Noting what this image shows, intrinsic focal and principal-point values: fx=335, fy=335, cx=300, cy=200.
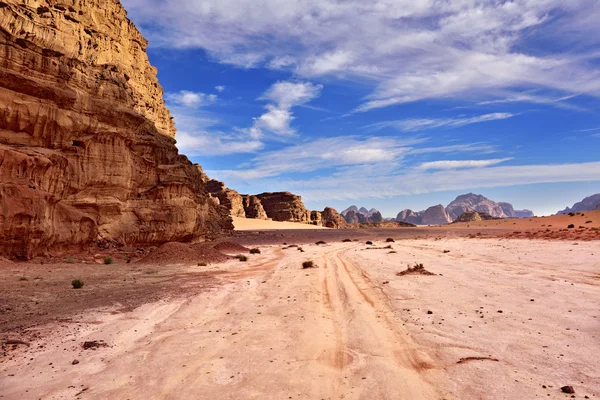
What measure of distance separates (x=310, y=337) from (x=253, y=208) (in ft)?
345

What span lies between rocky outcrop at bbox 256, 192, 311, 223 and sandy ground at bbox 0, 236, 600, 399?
10564 cm

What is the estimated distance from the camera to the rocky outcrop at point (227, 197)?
97375 millimetres

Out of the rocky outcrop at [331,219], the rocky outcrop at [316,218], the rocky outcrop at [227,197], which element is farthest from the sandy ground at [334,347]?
the rocky outcrop at [331,219]

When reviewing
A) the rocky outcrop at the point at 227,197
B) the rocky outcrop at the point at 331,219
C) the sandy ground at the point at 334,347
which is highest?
the rocky outcrop at the point at 227,197

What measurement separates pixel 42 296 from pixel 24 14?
17809 millimetres

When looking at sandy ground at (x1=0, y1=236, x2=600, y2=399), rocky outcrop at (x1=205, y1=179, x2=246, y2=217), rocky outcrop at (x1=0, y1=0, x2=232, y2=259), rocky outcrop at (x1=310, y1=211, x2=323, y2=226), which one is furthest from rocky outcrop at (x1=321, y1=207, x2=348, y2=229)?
sandy ground at (x1=0, y1=236, x2=600, y2=399)

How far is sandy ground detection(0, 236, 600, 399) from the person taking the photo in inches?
170

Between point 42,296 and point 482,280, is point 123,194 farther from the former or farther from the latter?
point 482,280

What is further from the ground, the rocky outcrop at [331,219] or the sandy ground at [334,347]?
the rocky outcrop at [331,219]

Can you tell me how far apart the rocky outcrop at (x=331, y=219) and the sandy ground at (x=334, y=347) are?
113513mm

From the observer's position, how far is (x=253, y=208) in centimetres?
11038

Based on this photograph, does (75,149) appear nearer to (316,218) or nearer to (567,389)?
(567,389)

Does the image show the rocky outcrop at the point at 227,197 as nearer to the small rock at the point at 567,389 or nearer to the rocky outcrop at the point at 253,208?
the rocky outcrop at the point at 253,208

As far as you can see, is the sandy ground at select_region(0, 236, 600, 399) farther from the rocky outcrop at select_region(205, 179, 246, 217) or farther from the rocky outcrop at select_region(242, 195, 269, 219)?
the rocky outcrop at select_region(242, 195, 269, 219)
